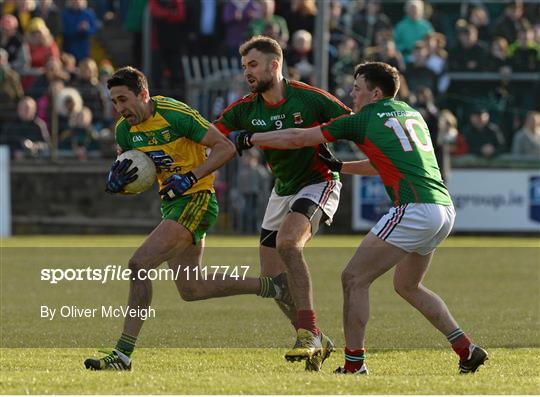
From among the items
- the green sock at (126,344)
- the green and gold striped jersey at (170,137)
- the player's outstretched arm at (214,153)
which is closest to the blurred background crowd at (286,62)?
the green and gold striped jersey at (170,137)

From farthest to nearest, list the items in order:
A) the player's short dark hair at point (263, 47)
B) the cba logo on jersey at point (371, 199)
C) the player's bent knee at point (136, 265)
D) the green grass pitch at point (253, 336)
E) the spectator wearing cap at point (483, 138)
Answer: the spectator wearing cap at point (483, 138) < the cba logo on jersey at point (371, 199) < the player's short dark hair at point (263, 47) < the player's bent knee at point (136, 265) < the green grass pitch at point (253, 336)

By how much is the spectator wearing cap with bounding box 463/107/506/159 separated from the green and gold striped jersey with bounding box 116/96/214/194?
1544cm

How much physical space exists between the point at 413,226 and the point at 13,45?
17.3 m

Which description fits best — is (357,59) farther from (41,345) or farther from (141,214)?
(41,345)

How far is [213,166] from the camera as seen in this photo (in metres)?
9.56

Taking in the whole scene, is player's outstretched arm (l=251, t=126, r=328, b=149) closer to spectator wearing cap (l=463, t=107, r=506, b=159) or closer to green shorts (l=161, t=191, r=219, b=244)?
green shorts (l=161, t=191, r=219, b=244)

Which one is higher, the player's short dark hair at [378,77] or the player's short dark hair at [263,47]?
the player's short dark hair at [263,47]

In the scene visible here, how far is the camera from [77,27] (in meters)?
25.9

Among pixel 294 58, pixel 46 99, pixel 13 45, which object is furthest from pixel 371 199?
pixel 13 45

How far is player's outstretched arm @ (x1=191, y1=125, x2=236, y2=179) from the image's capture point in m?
9.57

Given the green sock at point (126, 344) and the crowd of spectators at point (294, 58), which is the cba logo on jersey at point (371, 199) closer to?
the crowd of spectators at point (294, 58)

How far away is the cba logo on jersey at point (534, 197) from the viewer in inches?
982

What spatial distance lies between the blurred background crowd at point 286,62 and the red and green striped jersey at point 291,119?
13327 mm

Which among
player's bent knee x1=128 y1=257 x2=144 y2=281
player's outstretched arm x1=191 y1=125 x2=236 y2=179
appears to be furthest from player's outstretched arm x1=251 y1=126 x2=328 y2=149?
player's bent knee x1=128 y1=257 x2=144 y2=281
